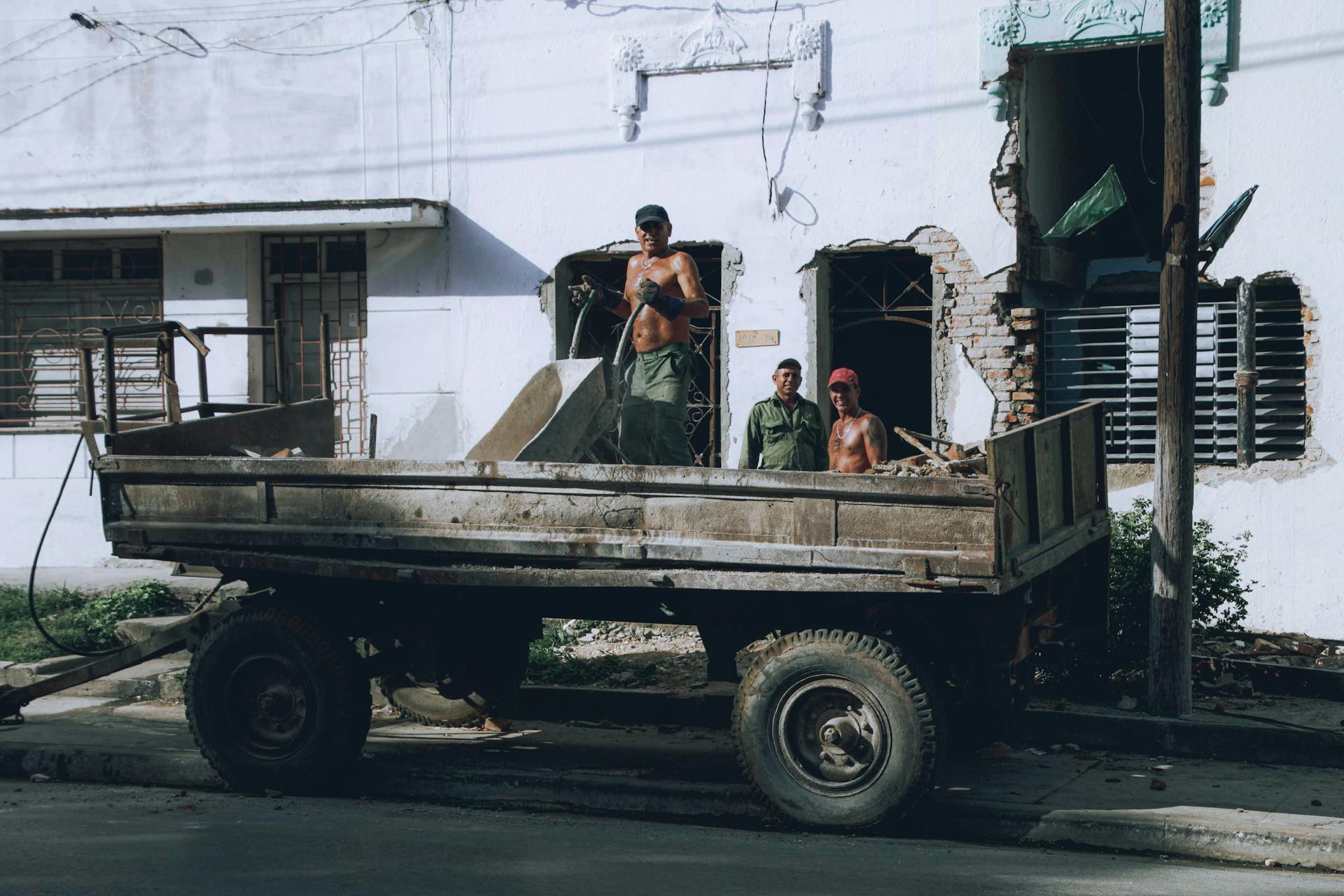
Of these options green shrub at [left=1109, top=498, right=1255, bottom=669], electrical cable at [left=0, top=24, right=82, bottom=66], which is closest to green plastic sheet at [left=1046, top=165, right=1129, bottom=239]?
green shrub at [left=1109, top=498, right=1255, bottom=669]

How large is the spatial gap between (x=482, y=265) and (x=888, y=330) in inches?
202

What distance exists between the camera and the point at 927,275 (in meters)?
11.3

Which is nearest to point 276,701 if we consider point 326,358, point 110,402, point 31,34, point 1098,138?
point 110,402

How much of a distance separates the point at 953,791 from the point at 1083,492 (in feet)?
5.21

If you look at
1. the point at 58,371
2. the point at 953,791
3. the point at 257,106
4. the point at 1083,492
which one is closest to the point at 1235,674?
the point at 1083,492

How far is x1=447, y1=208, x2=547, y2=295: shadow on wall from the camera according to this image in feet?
38.2

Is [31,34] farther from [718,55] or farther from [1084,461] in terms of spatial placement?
[1084,461]

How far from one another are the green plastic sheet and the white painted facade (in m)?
0.51

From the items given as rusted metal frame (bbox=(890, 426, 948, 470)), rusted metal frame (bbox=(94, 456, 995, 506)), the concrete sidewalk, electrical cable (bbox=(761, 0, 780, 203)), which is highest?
electrical cable (bbox=(761, 0, 780, 203))

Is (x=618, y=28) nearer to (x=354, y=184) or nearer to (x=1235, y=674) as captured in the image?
(x=354, y=184)

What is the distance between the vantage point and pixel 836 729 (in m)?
5.62

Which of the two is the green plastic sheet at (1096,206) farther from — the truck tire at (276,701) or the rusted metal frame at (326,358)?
the truck tire at (276,701)

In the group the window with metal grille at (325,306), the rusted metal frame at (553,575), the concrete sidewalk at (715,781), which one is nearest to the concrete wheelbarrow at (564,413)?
the rusted metal frame at (553,575)

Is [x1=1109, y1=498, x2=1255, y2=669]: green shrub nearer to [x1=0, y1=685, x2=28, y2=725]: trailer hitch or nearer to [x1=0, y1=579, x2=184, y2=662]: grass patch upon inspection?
[x1=0, y1=685, x2=28, y2=725]: trailer hitch
